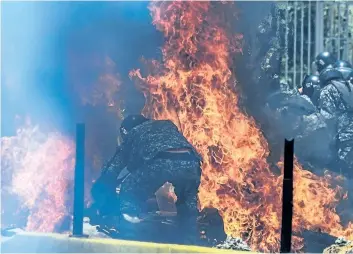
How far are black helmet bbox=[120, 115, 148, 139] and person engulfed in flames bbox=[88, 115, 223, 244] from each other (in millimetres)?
24

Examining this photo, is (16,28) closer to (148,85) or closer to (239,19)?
(148,85)

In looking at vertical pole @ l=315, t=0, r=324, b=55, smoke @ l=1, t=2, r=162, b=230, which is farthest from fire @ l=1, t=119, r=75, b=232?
vertical pole @ l=315, t=0, r=324, b=55

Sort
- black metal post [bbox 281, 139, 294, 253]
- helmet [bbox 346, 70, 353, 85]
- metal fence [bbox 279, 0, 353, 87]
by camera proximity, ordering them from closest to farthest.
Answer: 1. black metal post [bbox 281, 139, 294, 253]
2. helmet [bbox 346, 70, 353, 85]
3. metal fence [bbox 279, 0, 353, 87]

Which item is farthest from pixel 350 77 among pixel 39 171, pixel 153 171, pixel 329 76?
pixel 39 171

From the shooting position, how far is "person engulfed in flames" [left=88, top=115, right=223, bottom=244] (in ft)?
16.3

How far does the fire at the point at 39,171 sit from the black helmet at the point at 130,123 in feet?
1.38

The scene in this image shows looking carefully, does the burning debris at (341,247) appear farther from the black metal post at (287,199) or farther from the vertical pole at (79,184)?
the vertical pole at (79,184)

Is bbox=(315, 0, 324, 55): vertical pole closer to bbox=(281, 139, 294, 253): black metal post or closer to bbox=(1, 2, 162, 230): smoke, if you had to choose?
bbox=(281, 139, 294, 253): black metal post

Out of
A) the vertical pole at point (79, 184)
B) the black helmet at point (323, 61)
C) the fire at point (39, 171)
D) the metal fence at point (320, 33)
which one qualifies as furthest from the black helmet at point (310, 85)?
the metal fence at point (320, 33)

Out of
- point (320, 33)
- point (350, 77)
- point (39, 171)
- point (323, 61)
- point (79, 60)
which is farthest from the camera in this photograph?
point (320, 33)

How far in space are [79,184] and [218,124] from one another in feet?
3.91

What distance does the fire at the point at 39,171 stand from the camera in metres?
5.08

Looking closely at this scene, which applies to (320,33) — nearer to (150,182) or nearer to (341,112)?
(341,112)

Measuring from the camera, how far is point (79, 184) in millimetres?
4996
